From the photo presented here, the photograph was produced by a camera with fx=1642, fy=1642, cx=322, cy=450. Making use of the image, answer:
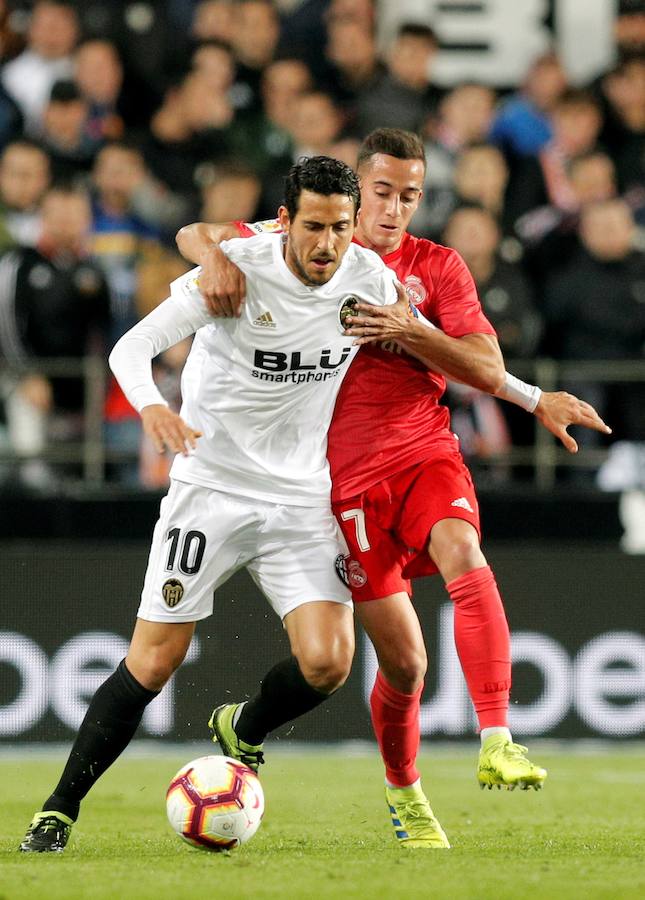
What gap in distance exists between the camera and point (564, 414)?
620cm

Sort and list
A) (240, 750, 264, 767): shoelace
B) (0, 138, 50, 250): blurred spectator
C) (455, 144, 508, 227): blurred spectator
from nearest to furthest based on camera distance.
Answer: (240, 750, 264, 767): shoelace
(0, 138, 50, 250): blurred spectator
(455, 144, 508, 227): blurred spectator

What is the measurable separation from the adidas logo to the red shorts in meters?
0.76

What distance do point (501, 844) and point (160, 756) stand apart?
4086mm

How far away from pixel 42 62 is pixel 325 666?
7295 millimetres

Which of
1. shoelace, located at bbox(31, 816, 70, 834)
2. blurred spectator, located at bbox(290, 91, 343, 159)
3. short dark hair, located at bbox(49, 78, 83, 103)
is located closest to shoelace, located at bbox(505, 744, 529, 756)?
A: shoelace, located at bbox(31, 816, 70, 834)

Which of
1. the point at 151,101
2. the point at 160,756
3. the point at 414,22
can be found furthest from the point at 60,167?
the point at 160,756

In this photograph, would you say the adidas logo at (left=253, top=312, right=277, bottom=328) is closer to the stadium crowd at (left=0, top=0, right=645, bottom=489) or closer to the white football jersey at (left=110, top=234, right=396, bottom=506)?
the white football jersey at (left=110, top=234, right=396, bottom=506)

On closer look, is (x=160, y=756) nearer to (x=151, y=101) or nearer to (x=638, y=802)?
(x=638, y=802)

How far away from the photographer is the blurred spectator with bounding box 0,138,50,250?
432 inches

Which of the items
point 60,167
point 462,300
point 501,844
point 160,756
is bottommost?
point 160,756

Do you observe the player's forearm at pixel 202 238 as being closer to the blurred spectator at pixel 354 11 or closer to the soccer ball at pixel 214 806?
the soccer ball at pixel 214 806

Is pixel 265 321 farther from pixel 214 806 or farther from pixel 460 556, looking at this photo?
pixel 214 806

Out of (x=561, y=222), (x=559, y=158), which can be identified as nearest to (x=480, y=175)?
(x=561, y=222)

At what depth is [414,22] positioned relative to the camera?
12.6 meters
